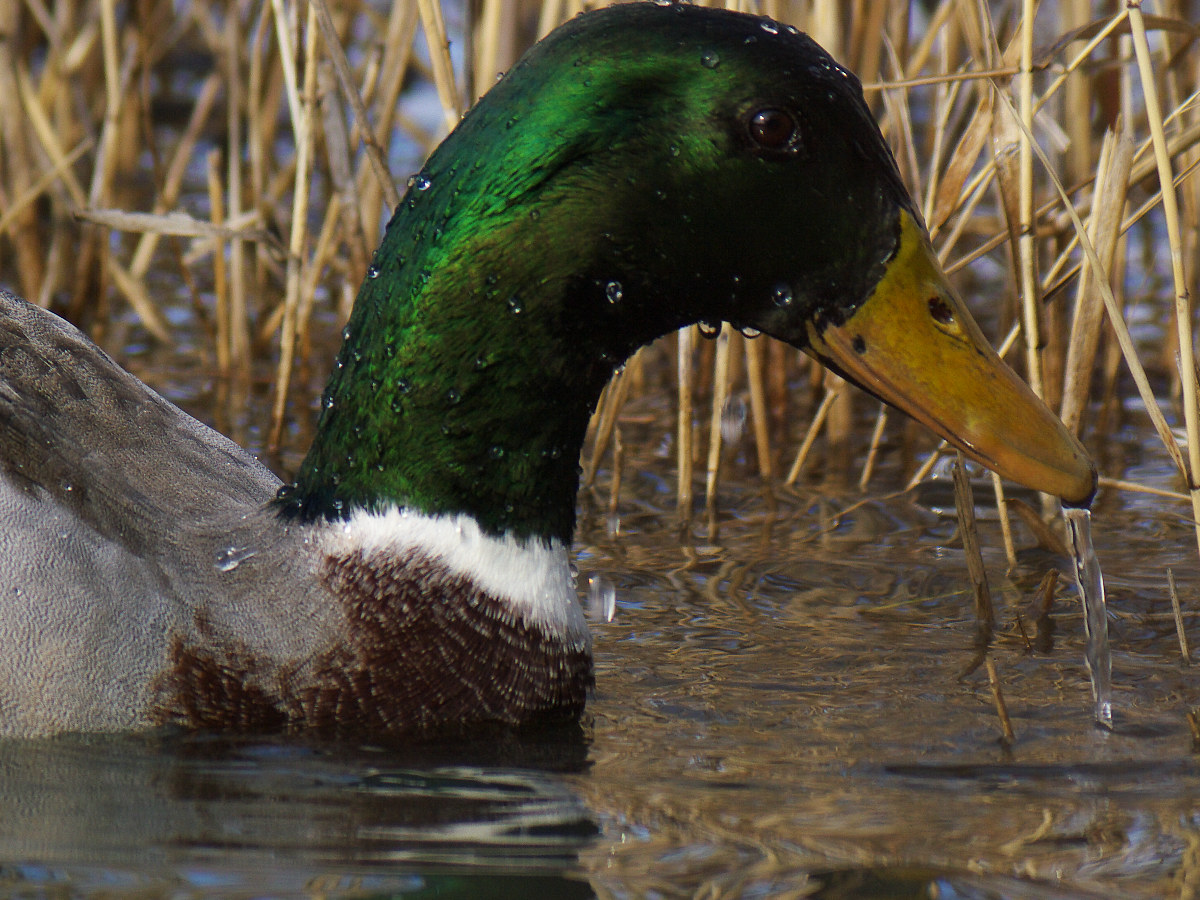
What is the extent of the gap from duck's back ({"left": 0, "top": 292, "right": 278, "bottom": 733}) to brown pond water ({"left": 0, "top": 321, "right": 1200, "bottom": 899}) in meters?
0.10

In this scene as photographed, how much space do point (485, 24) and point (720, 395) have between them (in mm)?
1064

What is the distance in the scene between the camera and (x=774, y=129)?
2.71 meters

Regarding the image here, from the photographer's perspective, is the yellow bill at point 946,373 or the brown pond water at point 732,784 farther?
the yellow bill at point 946,373

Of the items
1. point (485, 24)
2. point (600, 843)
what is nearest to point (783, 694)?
point (600, 843)

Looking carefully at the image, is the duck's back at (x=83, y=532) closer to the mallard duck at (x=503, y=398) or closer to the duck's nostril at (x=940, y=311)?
the mallard duck at (x=503, y=398)

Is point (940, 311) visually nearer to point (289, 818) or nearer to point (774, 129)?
point (774, 129)

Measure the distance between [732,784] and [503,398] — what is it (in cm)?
70

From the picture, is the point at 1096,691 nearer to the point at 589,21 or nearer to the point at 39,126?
the point at 589,21

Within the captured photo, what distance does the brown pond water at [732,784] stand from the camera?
2326mm

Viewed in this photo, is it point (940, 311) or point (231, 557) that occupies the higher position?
point (940, 311)

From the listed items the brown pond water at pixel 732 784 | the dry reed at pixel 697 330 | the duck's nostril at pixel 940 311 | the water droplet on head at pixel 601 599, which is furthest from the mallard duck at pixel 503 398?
the water droplet on head at pixel 601 599

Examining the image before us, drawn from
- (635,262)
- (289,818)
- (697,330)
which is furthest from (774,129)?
(289,818)

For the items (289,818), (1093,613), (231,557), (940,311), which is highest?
(940,311)

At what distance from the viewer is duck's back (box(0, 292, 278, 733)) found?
2.82 m
